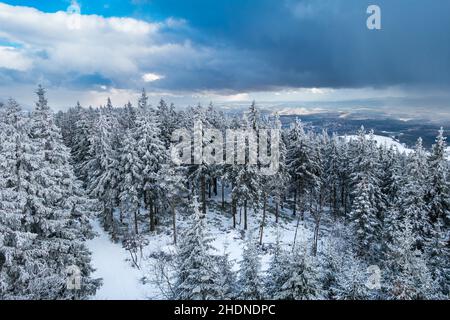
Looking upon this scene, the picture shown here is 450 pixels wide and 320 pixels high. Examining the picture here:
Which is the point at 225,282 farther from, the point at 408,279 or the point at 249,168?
the point at 249,168

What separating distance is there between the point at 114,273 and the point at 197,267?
18.1 metres

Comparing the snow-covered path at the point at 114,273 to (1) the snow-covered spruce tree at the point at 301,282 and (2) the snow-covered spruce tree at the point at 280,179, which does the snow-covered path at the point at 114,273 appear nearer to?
(1) the snow-covered spruce tree at the point at 301,282

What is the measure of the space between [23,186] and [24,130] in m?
3.16

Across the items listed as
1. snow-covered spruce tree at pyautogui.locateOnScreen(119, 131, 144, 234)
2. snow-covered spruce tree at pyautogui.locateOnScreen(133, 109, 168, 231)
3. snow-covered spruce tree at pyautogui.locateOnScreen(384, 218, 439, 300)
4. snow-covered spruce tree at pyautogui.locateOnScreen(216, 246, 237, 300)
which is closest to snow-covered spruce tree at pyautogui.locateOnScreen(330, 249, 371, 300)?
snow-covered spruce tree at pyautogui.locateOnScreen(384, 218, 439, 300)

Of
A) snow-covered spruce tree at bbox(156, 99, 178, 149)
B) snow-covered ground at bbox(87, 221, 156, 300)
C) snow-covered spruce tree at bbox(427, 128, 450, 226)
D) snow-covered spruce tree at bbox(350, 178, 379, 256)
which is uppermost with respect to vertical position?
snow-covered spruce tree at bbox(156, 99, 178, 149)

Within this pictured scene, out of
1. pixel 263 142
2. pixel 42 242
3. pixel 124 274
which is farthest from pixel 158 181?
pixel 42 242

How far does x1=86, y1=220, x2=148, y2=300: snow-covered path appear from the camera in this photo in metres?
27.2

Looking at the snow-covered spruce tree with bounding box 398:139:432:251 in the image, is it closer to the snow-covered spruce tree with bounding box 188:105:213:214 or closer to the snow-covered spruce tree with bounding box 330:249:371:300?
the snow-covered spruce tree with bounding box 330:249:371:300

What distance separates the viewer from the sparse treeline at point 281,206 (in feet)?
53.0

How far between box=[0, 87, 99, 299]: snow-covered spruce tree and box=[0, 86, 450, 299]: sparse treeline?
21cm

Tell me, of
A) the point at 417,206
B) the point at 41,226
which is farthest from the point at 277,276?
the point at 417,206

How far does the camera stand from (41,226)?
17547 mm

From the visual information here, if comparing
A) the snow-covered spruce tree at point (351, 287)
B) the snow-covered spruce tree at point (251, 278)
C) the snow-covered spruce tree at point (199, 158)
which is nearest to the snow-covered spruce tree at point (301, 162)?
the snow-covered spruce tree at point (199, 158)
